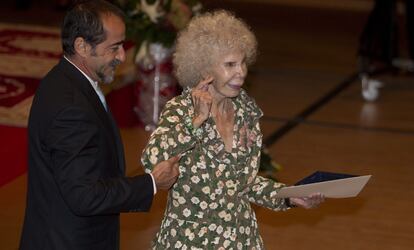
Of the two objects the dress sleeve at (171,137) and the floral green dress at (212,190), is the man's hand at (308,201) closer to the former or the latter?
Result: the floral green dress at (212,190)

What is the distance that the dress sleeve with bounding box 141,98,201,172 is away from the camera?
11.7 feet

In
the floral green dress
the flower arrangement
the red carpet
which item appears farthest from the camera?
the flower arrangement

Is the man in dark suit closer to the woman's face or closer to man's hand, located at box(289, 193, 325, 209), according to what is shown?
the woman's face

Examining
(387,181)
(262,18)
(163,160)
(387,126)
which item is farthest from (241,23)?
(262,18)

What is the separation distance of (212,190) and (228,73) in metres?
0.46

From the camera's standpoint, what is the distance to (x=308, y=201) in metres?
3.87

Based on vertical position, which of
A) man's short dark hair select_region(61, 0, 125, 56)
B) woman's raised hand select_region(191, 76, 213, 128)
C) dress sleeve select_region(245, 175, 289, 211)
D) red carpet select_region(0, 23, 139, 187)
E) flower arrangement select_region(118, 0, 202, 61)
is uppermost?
man's short dark hair select_region(61, 0, 125, 56)

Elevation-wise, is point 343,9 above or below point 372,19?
below

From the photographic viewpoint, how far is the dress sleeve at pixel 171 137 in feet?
11.7

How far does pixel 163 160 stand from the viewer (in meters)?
3.54

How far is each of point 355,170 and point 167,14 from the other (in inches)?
79.3

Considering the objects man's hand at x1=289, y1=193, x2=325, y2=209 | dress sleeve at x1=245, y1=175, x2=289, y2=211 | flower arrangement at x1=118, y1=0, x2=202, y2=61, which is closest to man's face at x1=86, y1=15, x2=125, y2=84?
dress sleeve at x1=245, y1=175, x2=289, y2=211

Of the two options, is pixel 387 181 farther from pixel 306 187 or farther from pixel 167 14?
pixel 306 187

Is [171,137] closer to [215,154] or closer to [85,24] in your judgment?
[215,154]
